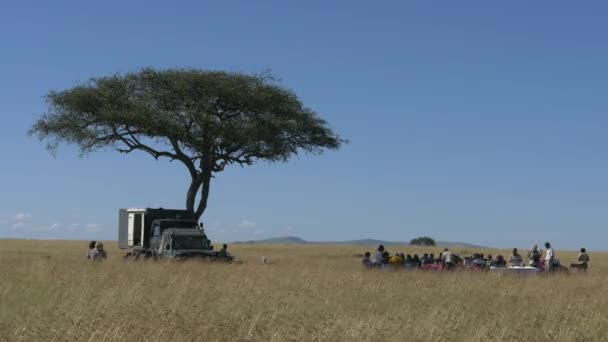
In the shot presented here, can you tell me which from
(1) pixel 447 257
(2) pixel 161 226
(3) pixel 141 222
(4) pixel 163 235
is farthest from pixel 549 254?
(3) pixel 141 222

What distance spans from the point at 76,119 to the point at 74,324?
39908 mm

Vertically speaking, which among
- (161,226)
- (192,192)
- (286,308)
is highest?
(192,192)

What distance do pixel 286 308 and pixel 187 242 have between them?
18976 millimetres

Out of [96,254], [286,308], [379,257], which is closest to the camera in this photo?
[286,308]

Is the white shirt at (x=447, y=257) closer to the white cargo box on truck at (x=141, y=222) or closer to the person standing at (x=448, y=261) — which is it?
the person standing at (x=448, y=261)

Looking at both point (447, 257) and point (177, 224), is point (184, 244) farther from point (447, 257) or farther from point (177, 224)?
point (447, 257)

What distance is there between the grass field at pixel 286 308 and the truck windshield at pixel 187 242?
11057 millimetres

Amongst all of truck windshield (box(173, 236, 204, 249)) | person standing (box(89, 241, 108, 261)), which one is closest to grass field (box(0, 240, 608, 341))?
person standing (box(89, 241, 108, 261))

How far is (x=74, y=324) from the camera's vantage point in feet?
29.9

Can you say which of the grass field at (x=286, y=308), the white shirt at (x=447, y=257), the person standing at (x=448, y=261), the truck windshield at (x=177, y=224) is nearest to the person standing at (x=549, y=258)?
the person standing at (x=448, y=261)

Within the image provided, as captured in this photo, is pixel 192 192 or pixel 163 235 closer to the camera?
pixel 163 235

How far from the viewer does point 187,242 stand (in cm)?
3048

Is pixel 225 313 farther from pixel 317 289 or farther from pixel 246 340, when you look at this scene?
pixel 317 289

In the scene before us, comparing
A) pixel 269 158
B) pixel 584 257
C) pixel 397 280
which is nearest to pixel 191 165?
pixel 269 158
